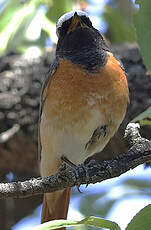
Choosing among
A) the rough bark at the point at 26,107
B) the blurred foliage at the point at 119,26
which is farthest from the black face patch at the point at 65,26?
the blurred foliage at the point at 119,26

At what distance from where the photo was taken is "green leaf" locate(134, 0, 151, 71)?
220 centimetres

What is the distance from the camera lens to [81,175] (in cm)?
233

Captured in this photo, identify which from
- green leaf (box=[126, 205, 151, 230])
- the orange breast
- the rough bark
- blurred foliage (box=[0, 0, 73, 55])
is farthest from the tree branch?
the rough bark

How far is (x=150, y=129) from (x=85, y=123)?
4.11 ft

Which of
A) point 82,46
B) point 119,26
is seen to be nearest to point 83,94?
point 82,46

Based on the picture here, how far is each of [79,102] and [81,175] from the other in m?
0.79

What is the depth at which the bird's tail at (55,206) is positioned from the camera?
3613 mm

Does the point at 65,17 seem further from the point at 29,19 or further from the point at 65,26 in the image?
the point at 29,19

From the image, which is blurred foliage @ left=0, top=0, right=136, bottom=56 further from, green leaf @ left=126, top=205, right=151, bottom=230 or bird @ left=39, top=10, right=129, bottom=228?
green leaf @ left=126, top=205, right=151, bottom=230

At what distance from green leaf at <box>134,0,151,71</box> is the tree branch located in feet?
1.61

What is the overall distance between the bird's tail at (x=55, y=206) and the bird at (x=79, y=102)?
31cm

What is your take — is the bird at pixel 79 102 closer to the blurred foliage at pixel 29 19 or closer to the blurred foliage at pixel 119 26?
the blurred foliage at pixel 29 19

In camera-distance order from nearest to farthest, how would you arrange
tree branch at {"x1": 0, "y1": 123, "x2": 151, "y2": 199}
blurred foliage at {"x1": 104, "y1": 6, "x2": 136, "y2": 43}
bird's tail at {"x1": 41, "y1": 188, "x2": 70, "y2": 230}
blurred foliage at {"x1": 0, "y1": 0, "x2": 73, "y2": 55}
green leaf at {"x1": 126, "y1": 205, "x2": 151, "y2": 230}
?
green leaf at {"x1": 126, "y1": 205, "x2": 151, "y2": 230}, tree branch at {"x1": 0, "y1": 123, "x2": 151, "y2": 199}, blurred foliage at {"x1": 0, "y1": 0, "x2": 73, "y2": 55}, bird's tail at {"x1": 41, "y1": 188, "x2": 70, "y2": 230}, blurred foliage at {"x1": 104, "y1": 6, "x2": 136, "y2": 43}

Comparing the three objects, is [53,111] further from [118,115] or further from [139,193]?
[139,193]
